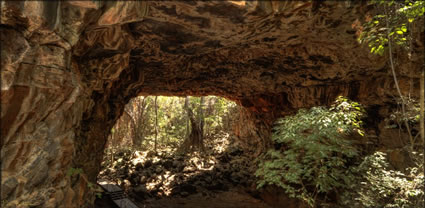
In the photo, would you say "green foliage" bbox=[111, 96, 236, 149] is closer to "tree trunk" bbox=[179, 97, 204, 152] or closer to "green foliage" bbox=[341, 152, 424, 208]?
"tree trunk" bbox=[179, 97, 204, 152]

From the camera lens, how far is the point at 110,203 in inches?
386

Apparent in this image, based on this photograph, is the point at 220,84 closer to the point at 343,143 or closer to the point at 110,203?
the point at 343,143

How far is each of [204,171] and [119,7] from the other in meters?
11.2

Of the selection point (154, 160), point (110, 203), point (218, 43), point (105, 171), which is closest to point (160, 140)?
→ point (154, 160)

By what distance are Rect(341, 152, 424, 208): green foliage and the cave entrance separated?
586 cm

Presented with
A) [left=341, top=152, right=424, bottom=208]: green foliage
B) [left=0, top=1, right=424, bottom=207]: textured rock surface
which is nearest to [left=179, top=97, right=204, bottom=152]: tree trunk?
[left=0, top=1, right=424, bottom=207]: textured rock surface

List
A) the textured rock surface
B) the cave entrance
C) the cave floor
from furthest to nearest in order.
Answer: the cave entrance < the cave floor < the textured rock surface

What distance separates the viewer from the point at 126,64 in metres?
6.61

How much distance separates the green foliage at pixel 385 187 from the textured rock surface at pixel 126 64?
1.84 metres

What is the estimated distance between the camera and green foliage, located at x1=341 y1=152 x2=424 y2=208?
5480 mm

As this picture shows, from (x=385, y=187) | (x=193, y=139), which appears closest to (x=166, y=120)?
(x=193, y=139)

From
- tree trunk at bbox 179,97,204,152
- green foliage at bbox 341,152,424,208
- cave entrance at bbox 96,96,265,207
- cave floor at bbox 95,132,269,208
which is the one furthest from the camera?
tree trunk at bbox 179,97,204,152

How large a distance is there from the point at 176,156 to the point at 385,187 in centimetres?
1055

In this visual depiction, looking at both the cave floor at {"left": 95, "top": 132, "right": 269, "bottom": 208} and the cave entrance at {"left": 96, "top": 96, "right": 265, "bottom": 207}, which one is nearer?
the cave floor at {"left": 95, "top": 132, "right": 269, "bottom": 208}
